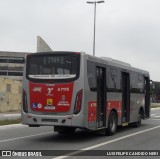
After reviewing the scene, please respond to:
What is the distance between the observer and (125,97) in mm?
19062

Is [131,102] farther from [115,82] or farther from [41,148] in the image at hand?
[41,148]

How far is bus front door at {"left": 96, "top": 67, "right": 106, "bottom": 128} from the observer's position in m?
15.8

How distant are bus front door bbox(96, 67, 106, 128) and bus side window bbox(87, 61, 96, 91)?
529 millimetres

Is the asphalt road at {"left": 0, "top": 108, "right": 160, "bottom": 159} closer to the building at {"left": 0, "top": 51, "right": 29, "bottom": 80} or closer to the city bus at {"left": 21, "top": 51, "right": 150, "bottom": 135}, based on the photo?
the city bus at {"left": 21, "top": 51, "right": 150, "bottom": 135}

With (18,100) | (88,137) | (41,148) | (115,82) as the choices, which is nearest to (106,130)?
(88,137)

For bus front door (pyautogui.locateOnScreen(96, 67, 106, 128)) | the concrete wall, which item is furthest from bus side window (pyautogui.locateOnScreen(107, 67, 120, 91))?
the concrete wall

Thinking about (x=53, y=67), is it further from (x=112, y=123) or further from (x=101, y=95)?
(x=112, y=123)

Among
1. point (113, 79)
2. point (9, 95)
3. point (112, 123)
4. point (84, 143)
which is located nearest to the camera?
point (84, 143)

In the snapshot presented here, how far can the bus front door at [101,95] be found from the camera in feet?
51.9

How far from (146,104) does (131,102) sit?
3.48 m

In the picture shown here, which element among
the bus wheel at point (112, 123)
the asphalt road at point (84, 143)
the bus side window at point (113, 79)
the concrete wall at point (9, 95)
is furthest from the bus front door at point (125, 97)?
the concrete wall at point (9, 95)

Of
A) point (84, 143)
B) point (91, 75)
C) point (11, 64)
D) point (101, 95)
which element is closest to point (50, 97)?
point (91, 75)

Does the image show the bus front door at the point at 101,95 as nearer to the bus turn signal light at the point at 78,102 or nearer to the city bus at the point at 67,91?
the city bus at the point at 67,91

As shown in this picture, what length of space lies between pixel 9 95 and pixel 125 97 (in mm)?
18185
